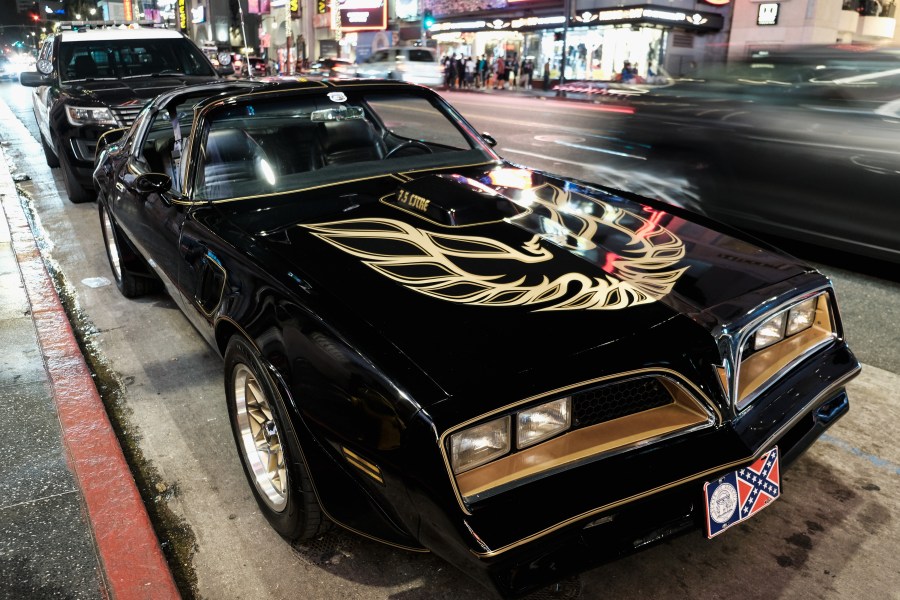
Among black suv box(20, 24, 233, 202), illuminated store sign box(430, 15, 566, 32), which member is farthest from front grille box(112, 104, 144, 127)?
illuminated store sign box(430, 15, 566, 32)

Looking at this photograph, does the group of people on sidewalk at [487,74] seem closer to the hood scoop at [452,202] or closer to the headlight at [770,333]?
the hood scoop at [452,202]

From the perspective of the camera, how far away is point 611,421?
202 centimetres

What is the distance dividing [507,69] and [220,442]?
29.7m

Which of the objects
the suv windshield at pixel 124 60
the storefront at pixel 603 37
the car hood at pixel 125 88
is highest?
the storefront at pixel 603 37

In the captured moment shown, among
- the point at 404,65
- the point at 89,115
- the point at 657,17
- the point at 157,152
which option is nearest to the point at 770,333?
the point at 157,152

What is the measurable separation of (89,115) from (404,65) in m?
22.1

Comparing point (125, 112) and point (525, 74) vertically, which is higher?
point (525, 74)

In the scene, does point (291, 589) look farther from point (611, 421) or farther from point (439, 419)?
point (611, 421)

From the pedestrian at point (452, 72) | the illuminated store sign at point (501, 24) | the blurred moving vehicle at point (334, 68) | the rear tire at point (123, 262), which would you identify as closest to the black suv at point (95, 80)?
the rear tire at point (123, 262)

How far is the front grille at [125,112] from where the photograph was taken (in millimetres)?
6867

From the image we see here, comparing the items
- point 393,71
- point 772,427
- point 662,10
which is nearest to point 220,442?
point 772,427

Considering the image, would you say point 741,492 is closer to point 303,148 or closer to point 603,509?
point 603,509

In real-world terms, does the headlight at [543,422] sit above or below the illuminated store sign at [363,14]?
below

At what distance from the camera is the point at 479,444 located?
185cm
